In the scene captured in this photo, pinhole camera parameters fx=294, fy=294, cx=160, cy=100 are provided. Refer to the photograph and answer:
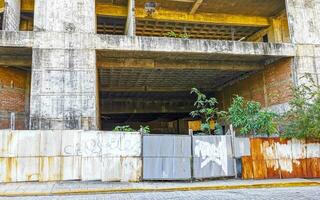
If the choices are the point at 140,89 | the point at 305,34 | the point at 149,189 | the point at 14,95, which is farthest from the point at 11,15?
the point at 305,34

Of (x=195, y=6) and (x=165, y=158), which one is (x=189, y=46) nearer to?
(x=195, y=6)

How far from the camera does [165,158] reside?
11219 mm

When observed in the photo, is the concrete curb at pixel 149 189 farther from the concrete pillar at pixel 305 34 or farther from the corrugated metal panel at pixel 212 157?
the concrete pillar at pixel 305 34

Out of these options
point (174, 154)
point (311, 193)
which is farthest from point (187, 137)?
point (311, 193)

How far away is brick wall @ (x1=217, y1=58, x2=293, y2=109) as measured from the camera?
15953 mm

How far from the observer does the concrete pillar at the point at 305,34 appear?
15.7m

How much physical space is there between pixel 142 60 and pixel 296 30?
860cm

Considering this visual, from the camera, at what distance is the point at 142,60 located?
52.0ft

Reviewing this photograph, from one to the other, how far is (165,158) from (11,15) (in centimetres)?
1011

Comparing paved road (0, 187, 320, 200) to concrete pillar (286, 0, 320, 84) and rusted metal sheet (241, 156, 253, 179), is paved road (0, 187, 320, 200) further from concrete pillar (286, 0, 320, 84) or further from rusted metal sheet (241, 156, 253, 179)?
concrete pillar (286, 0, 320, 84)

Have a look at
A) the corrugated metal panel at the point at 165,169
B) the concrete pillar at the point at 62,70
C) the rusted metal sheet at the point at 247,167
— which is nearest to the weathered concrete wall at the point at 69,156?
the corrugated metal panel at the point at 165,169

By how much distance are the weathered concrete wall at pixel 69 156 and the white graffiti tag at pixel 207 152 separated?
2.34m

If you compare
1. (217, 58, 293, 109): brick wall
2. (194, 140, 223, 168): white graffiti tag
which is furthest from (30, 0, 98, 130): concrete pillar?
(217, 58, 293, 109): brick wall

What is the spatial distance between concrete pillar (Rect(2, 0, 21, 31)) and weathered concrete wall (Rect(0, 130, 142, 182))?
579 cm
